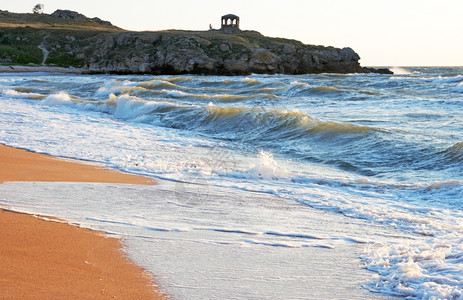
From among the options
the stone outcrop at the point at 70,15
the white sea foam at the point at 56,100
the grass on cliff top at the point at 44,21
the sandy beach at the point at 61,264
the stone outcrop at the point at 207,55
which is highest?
the stone outcrop at the point at 70,15

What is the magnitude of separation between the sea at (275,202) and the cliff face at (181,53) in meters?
46.4

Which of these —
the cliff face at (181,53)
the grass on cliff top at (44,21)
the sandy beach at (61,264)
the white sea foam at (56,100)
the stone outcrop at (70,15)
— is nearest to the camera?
the sandy beach at (61,264)

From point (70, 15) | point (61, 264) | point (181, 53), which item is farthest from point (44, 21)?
point (61, 264)

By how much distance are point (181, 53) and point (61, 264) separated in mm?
59837

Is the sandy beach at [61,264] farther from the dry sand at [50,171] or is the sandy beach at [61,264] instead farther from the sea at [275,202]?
the dry sand at [50,171]

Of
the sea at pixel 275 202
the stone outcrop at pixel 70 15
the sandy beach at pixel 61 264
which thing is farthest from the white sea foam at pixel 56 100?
the stone outcrop at pixel 70 15

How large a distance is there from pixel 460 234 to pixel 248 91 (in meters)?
23.7

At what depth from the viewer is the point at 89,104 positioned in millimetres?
21422

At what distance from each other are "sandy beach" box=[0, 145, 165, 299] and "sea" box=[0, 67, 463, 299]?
171mm

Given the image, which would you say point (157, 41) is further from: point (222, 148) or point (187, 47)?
point (222, 148)

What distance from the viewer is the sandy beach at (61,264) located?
324 cm

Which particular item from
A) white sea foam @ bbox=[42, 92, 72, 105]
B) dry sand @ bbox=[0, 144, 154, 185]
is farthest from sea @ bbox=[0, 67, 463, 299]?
white sea foam @ bbox=[42, 92, 72, 105]

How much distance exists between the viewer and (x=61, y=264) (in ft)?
12.0

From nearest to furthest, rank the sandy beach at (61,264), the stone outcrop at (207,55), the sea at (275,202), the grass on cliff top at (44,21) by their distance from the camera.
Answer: the sandy beach at (61,264) < the sea at (275,202) < the stone outcrop at (207,55) < the grass on cliff top at (44,21)
